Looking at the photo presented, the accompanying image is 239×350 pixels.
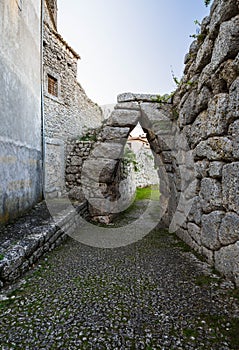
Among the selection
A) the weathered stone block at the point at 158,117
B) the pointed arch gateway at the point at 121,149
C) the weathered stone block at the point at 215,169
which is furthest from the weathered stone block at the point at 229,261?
the weathered stone block at the point at 158,117

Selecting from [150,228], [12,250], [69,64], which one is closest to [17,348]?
[12,250]

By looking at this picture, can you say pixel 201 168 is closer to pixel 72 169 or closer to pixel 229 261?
pixel 229 261

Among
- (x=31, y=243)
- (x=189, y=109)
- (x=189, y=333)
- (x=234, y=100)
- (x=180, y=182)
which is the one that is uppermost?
(x=189, y=109)

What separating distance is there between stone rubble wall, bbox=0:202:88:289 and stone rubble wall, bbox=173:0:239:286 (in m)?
2.14

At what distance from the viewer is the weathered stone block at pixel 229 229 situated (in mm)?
2206

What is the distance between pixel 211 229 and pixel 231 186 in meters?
0.68

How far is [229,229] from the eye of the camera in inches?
91.0

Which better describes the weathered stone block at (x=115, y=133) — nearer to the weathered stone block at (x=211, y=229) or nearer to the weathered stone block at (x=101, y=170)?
the weathered stone block at (x=101, y=170)

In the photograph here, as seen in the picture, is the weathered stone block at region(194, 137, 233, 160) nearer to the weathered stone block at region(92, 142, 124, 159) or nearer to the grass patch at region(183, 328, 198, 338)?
the grass patch at region(183, 328, 198, 338)

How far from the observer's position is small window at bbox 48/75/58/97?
25.9 feet

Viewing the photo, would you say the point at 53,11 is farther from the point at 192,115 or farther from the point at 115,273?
the point at 115,273

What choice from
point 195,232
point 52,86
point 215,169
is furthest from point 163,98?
point 52,86

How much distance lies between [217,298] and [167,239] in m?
1.96

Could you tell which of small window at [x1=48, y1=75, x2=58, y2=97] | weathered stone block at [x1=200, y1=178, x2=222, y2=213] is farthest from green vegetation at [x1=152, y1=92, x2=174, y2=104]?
small window at [x1=48, y1=75, x2=58, y2=97]
